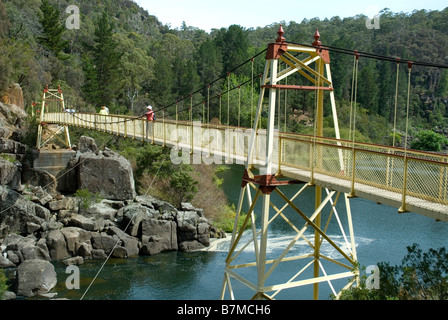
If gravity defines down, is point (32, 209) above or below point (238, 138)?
below

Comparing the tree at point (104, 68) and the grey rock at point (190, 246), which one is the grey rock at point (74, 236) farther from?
the tree at point (104, 68)

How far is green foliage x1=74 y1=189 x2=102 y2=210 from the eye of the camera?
80.7ft

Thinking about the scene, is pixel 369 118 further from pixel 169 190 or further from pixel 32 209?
pixel 32 209

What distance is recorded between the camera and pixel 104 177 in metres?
25.9

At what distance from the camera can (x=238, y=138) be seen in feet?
39.6

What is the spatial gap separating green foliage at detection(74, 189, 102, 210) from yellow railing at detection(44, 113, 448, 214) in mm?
10118

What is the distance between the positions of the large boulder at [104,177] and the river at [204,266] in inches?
191

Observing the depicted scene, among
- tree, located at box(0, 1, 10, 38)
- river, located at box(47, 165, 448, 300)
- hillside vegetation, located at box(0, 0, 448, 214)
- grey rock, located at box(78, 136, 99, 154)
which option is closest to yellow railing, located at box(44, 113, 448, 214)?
river, located at box(47, 165, 448, 300)

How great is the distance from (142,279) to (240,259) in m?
3.87

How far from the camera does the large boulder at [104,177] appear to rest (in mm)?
25844

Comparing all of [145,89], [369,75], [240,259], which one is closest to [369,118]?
[369,75]

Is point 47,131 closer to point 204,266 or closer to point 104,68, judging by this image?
point 204,266

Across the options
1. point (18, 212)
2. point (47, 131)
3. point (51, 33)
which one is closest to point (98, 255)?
point (18, 212)

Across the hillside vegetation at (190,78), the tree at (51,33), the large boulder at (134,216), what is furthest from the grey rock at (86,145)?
the tree at (51,33)
